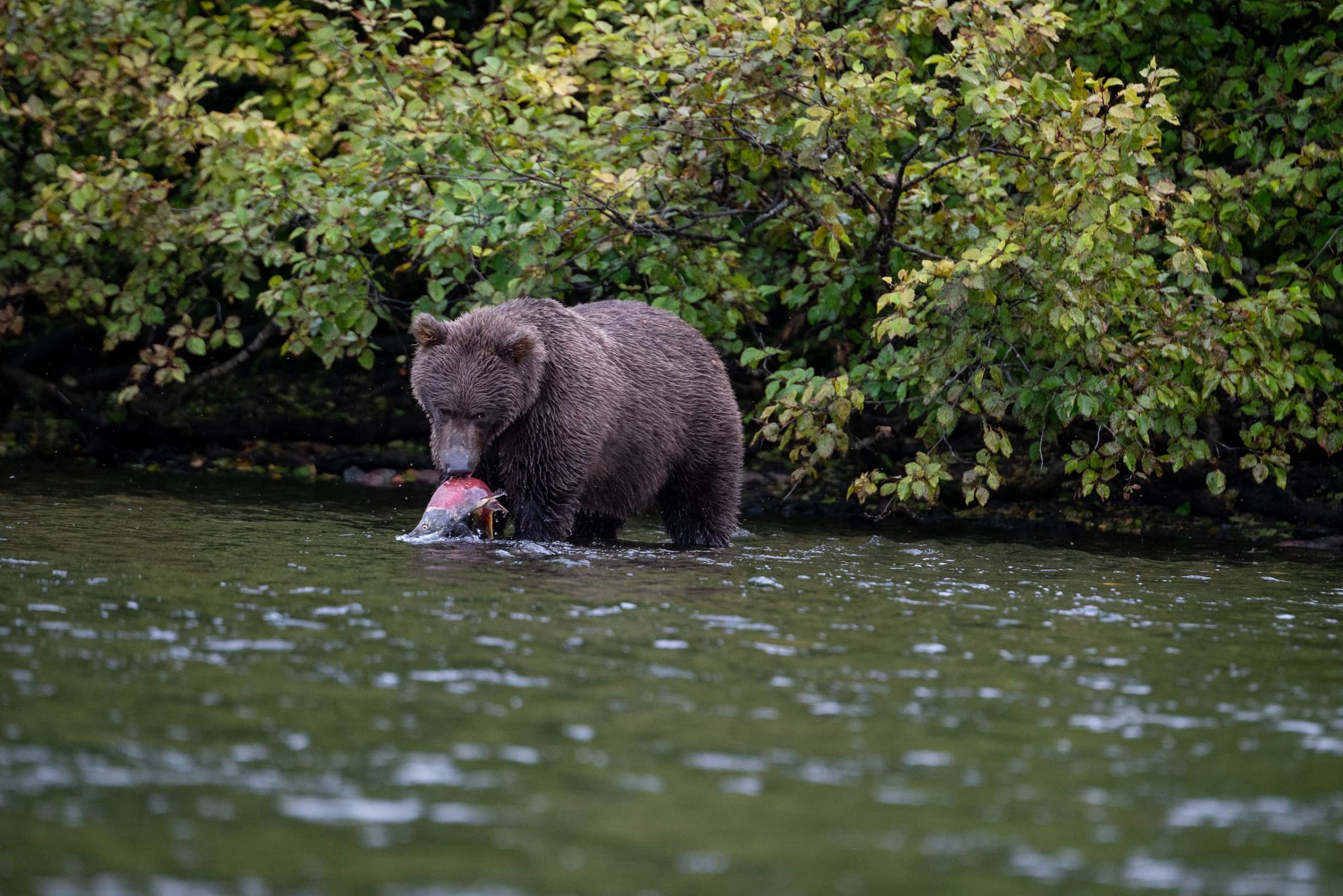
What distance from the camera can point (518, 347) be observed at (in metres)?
10.2

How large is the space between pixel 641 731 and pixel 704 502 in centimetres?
643

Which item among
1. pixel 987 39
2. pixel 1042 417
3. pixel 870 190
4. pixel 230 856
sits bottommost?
pixel 230 856

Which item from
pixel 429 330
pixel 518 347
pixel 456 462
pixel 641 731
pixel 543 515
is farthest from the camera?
pixel 543 515

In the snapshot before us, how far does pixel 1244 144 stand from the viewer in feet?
41.7

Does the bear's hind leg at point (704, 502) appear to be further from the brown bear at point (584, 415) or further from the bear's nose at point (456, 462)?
the bear's nose at point (456, 462)

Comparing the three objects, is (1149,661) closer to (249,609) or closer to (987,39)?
(249,609)

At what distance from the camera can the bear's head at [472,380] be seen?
32.9ft

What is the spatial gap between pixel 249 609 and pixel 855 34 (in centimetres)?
653

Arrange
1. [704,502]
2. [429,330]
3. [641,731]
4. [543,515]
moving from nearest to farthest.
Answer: [641,731] → [429,330] → [543,515] → [704,502]

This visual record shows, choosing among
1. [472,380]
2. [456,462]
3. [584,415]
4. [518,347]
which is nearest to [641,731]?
[456,462]

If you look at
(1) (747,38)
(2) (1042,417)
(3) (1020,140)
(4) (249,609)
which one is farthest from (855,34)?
(4) (249,609)

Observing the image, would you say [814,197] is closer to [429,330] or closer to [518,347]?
[518,347]

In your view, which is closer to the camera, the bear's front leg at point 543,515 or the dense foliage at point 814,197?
the bear's front leg at point 543,515

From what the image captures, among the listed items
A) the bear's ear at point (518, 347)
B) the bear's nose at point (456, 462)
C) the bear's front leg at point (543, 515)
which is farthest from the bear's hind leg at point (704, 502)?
the bear's nose at point (456, 462)
